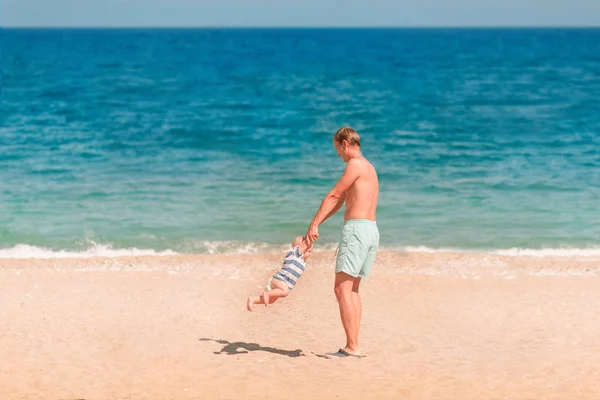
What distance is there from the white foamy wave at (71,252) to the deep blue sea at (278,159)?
112 millimetres

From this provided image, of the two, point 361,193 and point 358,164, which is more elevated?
point 358,164

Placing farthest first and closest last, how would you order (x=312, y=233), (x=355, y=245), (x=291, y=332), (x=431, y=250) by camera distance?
(x=431, y=250), (x=291, y=332), (x=355, y=245), (x=312, y=233)

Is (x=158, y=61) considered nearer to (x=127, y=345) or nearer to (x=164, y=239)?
(x=164, y=239)

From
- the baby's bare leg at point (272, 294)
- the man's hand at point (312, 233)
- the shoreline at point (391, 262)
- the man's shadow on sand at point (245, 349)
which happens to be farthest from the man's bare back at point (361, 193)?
the shoreline at point (391, 262)

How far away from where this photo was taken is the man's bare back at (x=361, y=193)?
6652 mm

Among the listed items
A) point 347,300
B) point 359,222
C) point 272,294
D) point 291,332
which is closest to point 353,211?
point 359,222

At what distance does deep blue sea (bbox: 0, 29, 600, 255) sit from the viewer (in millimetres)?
14055

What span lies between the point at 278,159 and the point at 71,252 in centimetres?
843

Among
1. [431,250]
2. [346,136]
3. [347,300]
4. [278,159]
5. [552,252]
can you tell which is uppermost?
[278,159]

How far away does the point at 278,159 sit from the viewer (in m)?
20.4

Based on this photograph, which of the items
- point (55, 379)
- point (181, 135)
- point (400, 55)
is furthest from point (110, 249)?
point (400, 55)

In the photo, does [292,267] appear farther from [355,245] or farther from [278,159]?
[278,159]

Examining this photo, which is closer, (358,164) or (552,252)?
(358,164)

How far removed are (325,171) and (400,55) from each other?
143 feet
